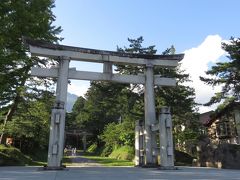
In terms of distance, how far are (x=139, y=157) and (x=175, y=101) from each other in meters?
9.08

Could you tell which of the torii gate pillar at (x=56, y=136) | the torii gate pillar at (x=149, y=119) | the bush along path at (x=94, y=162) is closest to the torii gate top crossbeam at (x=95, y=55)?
the torii gate pillar at (x=149, y=119)

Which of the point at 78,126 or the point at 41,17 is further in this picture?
the point at 78,126

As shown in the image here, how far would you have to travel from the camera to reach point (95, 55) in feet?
48.1

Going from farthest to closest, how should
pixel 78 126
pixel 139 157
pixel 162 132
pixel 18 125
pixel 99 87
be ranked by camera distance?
pixel 78 126 → pixel 99 87 → pixel 18 125 → pixel 139 157 → pixel 162 132

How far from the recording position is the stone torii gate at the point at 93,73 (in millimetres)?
12495

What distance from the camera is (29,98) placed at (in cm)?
1939

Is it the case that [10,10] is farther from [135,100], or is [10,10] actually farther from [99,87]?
[135,100]

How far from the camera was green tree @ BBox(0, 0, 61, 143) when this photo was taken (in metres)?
13.4

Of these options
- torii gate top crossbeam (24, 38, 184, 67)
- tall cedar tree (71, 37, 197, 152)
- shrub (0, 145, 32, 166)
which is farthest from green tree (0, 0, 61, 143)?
tall cedar tree (71, 37, 197, 152)

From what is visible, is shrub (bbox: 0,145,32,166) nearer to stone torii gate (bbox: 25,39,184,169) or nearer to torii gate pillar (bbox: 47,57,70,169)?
torii gate pillar (bbox: 47,57,70,169)

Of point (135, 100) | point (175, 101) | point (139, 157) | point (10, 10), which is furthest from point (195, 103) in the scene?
point (10, 10)

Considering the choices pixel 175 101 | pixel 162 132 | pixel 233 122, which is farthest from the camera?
pixel 233 122

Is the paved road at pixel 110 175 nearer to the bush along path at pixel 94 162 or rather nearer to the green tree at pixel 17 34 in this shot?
the green tree at pixel 17 34

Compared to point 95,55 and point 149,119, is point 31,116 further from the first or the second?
point 149,119
